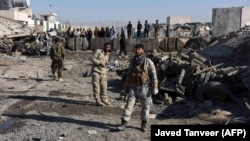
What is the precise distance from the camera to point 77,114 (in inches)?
352

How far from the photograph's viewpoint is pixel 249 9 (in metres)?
27.1

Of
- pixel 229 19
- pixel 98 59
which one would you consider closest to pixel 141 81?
pixel 98 59

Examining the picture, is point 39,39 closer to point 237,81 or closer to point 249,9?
point 249,9

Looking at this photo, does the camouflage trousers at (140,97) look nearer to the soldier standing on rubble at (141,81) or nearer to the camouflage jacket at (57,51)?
the soldier standing on rubble at (141,81)

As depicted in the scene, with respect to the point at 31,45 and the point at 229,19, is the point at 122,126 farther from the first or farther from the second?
the point at 229,19

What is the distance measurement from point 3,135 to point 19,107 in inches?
96.2

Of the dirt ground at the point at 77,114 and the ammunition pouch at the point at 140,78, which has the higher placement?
the ammunition pouch at the point at 140,78

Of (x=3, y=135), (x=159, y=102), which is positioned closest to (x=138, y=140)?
(x=3, y=135)

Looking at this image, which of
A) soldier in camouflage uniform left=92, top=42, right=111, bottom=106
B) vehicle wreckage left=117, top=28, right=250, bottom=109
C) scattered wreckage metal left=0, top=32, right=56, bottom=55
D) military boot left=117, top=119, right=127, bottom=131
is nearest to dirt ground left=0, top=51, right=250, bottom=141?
military boot left=117, top=119, right=127, bottom=131

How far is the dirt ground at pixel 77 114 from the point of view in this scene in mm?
7281

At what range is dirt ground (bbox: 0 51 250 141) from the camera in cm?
728

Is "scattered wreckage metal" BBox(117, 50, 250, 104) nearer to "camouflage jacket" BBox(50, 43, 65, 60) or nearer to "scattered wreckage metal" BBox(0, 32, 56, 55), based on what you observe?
"camouflage jacket" BBox(50, 43, 65, 60)

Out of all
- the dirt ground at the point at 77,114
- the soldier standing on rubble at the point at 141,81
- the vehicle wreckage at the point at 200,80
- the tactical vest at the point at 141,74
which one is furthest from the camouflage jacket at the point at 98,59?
the tactical vest at the point at 141,74

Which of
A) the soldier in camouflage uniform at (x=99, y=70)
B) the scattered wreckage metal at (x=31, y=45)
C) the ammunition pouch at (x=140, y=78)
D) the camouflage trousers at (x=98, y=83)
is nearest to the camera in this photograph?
the ammunition pouch at (x=140, y=78)
